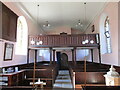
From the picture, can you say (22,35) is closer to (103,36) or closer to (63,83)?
(63,83)

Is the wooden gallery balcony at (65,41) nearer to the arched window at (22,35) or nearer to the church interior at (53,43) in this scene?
the church interior at (53,43)

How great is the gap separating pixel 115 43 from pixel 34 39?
5102 millimetres

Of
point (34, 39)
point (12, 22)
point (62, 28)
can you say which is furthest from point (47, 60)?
point (12, 22)

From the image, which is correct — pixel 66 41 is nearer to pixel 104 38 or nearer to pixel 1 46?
pixel 104 38

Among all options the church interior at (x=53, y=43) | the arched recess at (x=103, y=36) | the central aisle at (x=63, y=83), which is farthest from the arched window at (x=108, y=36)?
the central aisle at (x=63, y=83)

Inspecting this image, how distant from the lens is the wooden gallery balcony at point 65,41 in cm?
776

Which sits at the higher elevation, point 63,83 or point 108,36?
point 108,36

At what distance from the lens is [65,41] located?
7.96 meters

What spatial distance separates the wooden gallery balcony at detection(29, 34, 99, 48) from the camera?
25.5 ft

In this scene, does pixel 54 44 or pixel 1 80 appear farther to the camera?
pixel 54 44

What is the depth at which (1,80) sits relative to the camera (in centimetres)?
372

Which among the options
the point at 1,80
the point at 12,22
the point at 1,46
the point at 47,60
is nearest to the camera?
the point at 1,80

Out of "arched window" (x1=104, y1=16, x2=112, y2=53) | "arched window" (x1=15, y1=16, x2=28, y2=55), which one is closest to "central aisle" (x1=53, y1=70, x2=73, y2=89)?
"arched window" (x1=15, y1=16, x2=28, y2=55)

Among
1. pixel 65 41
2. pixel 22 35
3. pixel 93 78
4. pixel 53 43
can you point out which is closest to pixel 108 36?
pixel 65 41
